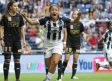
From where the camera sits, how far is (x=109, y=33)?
41.6ft

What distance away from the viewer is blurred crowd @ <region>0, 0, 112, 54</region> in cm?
1712

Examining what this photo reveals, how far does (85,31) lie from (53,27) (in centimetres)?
875

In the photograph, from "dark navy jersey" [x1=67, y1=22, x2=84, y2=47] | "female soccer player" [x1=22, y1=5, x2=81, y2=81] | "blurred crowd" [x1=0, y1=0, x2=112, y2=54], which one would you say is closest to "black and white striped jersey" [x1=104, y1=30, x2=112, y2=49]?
"dark navy jersey" [x1=67, y1=22, x2=84, y2=47]

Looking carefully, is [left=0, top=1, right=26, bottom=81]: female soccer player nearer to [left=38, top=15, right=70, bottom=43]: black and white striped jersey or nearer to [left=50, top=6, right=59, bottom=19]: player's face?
[left=38, top=15, right=70, bottom=43]: black and white striped jersey

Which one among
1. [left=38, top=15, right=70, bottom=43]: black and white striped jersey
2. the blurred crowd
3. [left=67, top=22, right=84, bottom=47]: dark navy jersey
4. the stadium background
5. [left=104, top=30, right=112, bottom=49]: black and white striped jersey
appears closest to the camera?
[left=38, top=15, right=70, bottom=43]: black and white striped jersey

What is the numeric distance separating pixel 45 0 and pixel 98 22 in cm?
395

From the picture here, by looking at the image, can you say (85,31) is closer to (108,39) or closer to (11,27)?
(108,39)

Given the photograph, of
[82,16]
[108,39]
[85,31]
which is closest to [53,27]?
[108,39]

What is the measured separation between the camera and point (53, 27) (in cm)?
947

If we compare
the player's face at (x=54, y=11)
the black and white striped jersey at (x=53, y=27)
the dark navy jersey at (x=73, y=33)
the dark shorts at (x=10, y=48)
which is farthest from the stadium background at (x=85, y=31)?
the player's face at (x=54, y=11)

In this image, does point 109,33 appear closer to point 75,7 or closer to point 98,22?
point 98,22

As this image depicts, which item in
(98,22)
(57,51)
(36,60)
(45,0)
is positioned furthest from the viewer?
(45,0)

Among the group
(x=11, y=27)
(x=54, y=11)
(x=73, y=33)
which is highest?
(x=54, y=11)

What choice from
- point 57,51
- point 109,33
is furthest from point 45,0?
point 57,51
